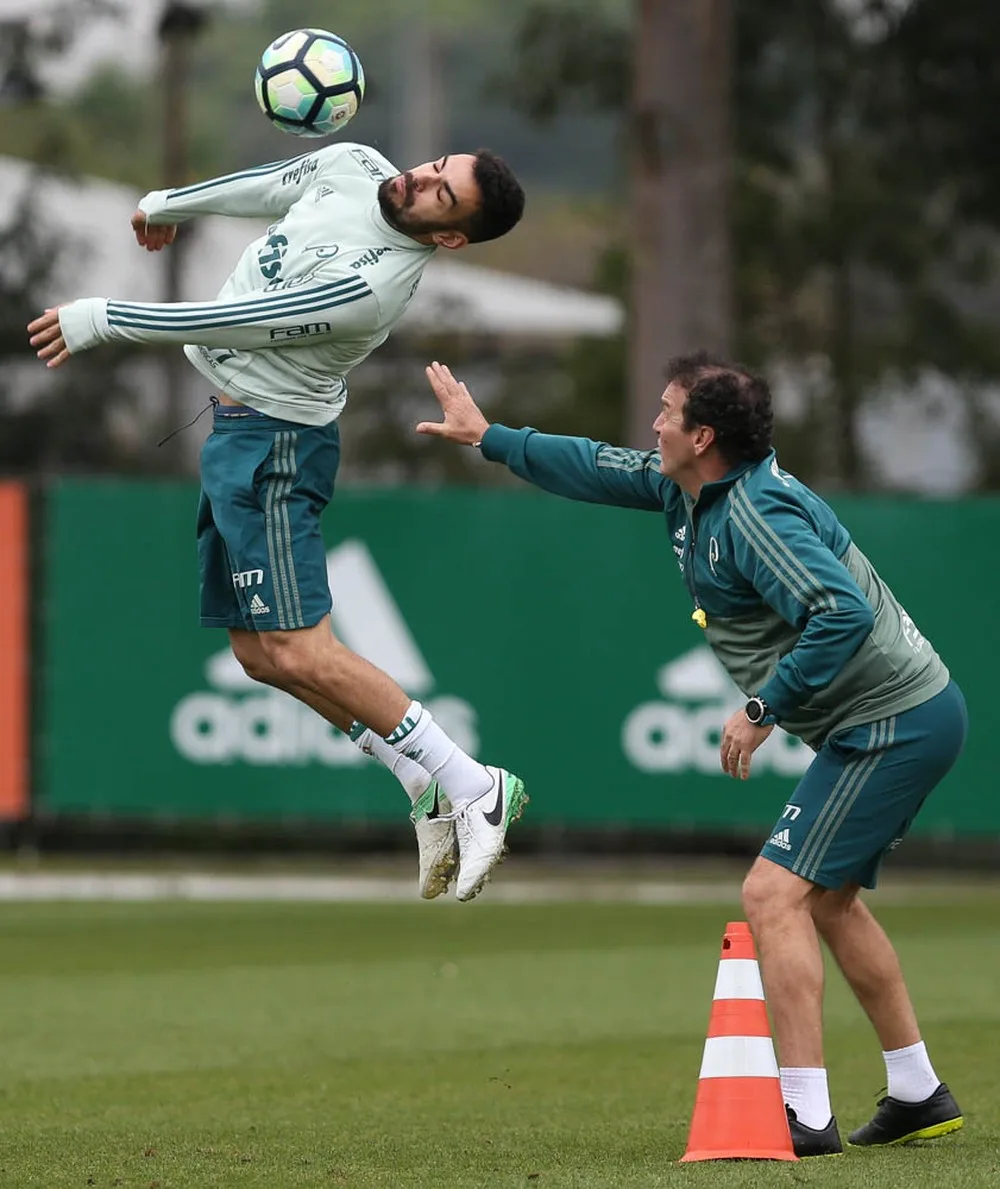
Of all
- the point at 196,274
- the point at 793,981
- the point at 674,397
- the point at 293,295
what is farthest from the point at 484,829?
the point at 196,274

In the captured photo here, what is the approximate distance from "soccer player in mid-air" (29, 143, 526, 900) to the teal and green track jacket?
1010 millimetres

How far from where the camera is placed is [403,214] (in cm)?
791

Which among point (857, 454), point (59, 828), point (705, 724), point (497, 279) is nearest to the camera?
point (705, 724)

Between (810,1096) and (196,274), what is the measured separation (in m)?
21.6

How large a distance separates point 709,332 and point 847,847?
1187 centimetres

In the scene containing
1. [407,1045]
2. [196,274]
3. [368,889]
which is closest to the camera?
[407,1045]

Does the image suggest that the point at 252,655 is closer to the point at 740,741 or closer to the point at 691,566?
the point at 691,566

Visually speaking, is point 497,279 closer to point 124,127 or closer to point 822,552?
point 124,127

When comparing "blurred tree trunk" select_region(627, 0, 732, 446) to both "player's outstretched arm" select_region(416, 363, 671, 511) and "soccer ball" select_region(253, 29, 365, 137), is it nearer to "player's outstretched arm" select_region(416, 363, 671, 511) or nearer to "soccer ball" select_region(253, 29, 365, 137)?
"player's outstretched arm" select_region(416, 363, 671, 511)

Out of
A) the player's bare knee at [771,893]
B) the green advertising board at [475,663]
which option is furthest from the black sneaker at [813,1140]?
the green advertising board at [475,663]

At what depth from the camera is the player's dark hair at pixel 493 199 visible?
7.88m

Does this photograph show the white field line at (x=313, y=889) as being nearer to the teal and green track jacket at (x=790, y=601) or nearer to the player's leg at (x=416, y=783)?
the player's leg at (x=416, y=783)

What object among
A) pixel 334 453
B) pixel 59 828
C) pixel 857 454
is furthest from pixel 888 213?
pixel 334 453

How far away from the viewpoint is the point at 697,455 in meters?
7.34
